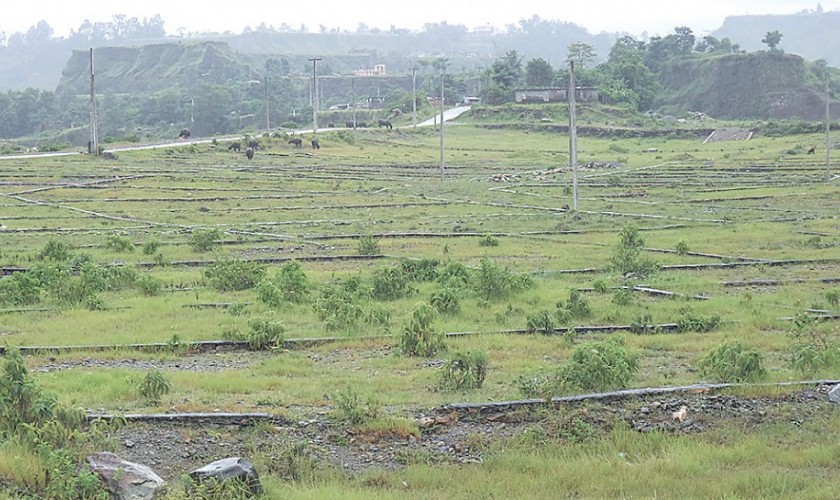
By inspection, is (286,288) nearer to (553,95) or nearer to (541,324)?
(541,324)

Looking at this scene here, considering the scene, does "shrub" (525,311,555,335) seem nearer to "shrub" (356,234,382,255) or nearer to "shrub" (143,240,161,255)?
"shrub" (356,234,382,255)

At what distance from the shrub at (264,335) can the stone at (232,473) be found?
606 centimetres

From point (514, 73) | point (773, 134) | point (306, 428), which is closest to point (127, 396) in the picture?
point (306, 428)

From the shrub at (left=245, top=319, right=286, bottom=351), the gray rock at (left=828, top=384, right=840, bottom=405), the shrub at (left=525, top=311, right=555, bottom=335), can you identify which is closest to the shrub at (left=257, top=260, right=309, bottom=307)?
the shrub at (left=245, top=319, right=286, bottom=351)

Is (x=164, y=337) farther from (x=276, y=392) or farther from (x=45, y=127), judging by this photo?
(x=45, y=127)

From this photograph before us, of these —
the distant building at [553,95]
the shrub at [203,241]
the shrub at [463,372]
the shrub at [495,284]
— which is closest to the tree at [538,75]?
the distant building at [553,95]

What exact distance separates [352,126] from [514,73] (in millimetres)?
35732

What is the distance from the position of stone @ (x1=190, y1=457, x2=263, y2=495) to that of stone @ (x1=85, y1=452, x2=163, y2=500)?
42 cm

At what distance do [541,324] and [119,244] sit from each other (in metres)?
13.6

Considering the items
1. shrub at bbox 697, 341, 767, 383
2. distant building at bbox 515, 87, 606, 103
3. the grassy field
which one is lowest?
the grassy field

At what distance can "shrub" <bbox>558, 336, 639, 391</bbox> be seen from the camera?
474 inches

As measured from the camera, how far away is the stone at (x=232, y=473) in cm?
908

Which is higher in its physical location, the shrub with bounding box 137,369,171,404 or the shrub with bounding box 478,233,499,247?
the shrub with bounding box 137,369,171,404

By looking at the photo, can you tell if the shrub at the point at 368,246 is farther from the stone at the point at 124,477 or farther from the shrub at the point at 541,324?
the stone at the point at 124,477
